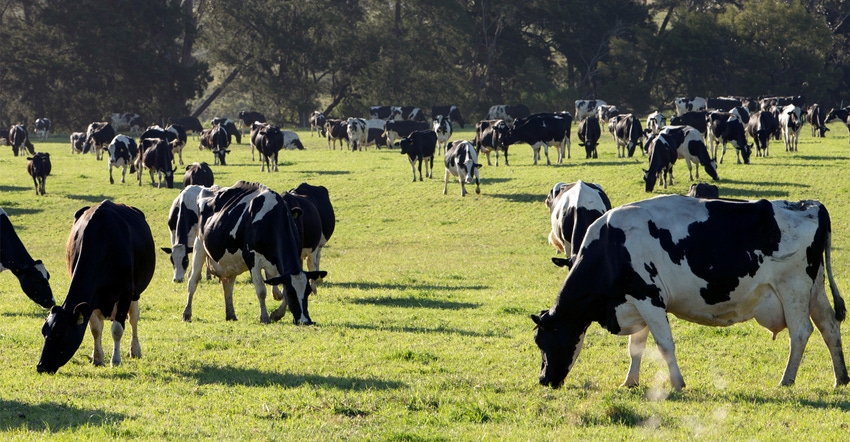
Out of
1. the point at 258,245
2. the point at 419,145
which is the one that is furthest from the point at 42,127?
the point at 258,245

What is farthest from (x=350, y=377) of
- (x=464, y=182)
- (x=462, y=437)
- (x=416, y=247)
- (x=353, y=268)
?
(x=464, y=182)

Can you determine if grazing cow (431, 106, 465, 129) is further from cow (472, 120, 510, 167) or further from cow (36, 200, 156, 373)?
cow (36, 200, 156, 373)

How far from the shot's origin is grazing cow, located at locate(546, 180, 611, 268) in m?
19.2

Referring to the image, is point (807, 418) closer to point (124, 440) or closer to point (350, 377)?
point (350, 377)

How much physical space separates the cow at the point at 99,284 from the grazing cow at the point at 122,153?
97.4 ft

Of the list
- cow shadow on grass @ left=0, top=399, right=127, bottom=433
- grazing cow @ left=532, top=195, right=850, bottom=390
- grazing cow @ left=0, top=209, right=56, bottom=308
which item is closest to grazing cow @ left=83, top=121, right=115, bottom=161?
grazing cow @ left=0, top=209, right=56, bottom=308

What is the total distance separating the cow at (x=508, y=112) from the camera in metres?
80.1

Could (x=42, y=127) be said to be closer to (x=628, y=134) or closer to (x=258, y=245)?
(x=628, y=134)

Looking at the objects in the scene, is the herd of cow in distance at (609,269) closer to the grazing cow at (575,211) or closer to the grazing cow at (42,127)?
the grazing cow at (575,211)

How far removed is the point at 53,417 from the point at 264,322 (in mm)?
6280

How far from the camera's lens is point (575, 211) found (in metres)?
19.5

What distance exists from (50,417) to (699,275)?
20.0 ft

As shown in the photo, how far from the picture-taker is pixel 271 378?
1073 centimetres

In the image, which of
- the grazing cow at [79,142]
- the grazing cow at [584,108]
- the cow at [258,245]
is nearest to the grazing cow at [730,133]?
the cow at [258,245]
